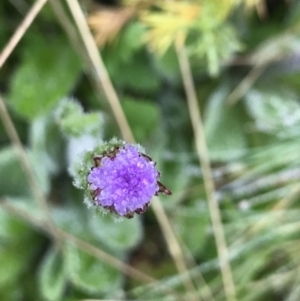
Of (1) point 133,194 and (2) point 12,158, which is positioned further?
(2) point 12,158

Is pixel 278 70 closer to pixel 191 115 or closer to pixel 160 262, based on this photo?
pixel 191 115

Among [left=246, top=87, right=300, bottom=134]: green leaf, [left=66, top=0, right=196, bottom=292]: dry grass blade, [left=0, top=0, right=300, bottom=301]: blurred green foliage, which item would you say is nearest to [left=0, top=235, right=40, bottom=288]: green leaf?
[left=0, top=0, right=300, bottom=301]: blurred green foliage

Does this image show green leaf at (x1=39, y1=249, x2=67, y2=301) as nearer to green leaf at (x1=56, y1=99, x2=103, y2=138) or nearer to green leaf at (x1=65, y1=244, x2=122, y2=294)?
green leaf at (x1=65, y1=244, x2=122, y2=294)

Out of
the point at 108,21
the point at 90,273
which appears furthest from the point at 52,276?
the point at 108,21

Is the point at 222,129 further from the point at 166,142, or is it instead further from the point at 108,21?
the point at 108,21

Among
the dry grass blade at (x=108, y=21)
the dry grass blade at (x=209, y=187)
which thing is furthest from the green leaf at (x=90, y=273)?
the dry grass blade at (x=108, y=21)

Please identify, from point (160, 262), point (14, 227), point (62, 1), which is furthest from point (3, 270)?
point (62, 1)

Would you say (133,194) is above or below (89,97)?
below
